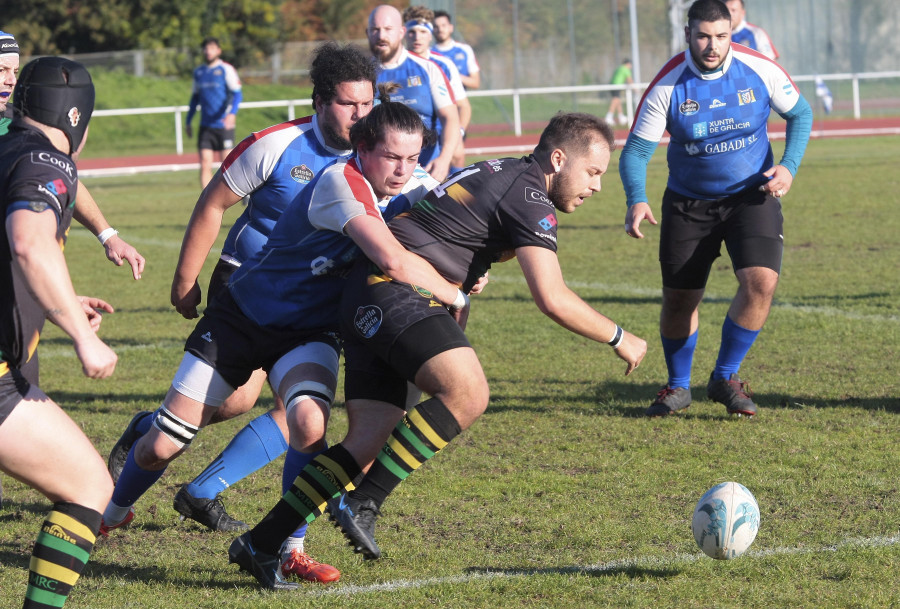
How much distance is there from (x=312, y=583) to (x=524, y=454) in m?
1.86

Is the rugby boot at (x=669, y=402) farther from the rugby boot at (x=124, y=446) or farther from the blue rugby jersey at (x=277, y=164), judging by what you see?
the rugby boot at (x=124, y=446)

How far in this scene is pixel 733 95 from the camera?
249 inches

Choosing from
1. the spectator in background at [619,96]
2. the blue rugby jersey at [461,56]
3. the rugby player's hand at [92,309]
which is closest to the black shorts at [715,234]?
the rugby player's hand at [92,309]

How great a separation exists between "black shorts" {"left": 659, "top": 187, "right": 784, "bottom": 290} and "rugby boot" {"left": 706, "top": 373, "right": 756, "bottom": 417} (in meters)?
0.59

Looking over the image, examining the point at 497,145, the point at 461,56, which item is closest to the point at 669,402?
the point at 461,56

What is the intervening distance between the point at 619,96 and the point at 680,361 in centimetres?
2778

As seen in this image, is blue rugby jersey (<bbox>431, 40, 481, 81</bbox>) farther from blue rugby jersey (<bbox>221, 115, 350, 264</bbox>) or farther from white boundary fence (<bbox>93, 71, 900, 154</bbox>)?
white boundary fence (<bbox>93, 71, 900, 154</bbox>)

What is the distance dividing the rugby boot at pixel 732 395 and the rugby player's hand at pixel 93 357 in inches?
154

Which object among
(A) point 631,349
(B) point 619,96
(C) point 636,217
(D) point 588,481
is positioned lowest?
(B) point 619,96

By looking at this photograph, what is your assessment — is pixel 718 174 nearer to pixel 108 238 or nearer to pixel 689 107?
pixel 689 107

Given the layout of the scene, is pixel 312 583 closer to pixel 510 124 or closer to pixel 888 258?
pixel 888 258

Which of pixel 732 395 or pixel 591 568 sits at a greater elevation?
pixel 591 568

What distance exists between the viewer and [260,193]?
183 inches

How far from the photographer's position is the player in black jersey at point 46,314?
10.0 ft
